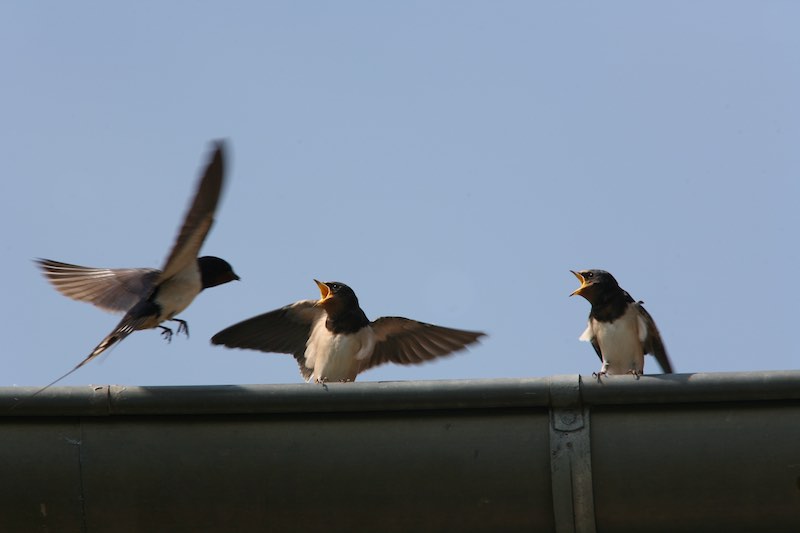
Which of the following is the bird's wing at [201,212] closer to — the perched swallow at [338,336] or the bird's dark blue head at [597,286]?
the perched swallow at [338,336]

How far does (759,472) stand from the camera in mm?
3545

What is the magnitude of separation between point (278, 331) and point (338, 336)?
74 cm

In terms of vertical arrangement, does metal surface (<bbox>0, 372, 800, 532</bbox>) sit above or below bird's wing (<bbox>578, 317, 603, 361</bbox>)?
below

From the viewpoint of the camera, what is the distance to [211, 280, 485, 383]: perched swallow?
7215 mm

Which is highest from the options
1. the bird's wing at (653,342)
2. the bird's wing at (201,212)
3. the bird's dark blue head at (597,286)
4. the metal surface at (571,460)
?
the bird's wing at (201,212)

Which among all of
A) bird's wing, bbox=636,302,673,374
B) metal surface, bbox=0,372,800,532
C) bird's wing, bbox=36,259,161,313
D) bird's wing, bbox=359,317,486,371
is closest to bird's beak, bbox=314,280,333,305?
bird's wing, bbox=359,317,486,371

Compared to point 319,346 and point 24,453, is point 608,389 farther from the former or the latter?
point 319,346

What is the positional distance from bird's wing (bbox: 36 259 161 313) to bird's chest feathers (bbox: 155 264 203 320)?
0.19 meters

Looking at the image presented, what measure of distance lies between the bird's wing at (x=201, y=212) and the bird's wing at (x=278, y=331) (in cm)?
188

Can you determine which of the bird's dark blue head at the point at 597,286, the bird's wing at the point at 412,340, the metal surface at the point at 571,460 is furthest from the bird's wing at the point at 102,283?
the metal surface at the point at 571,460

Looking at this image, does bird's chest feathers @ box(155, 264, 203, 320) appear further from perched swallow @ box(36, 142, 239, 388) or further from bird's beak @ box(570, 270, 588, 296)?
bird's beak @ box(570, 270, 588, 296)

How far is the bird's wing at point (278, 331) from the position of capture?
7.74 m

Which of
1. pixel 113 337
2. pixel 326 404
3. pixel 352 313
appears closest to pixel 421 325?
pixel 352 313

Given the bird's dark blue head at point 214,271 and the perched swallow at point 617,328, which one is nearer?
the perched swallow at point 617,328
